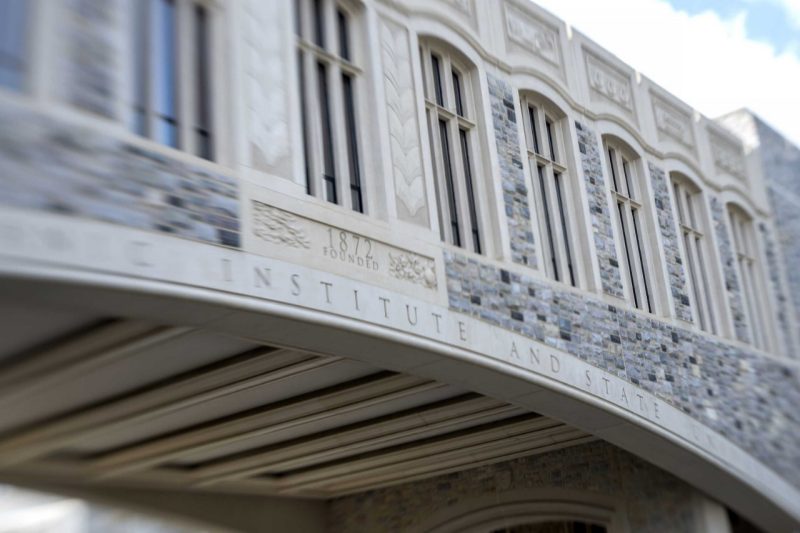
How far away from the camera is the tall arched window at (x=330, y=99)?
967 centimetres

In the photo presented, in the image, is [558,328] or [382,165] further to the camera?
[558,328]

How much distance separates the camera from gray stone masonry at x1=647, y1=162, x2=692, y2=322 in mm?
14258

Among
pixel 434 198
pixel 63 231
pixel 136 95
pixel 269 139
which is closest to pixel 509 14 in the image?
pixel 434 198

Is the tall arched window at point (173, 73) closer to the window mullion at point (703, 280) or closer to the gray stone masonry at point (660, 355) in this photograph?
the gray stone masonry at point (660, 355)

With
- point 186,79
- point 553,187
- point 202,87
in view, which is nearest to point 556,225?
point 553,187

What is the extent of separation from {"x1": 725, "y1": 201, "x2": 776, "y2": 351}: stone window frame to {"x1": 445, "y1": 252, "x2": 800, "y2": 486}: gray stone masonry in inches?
23.7

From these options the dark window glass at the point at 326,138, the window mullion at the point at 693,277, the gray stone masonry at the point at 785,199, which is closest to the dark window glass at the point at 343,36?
the dark window glass at the point at 326,138

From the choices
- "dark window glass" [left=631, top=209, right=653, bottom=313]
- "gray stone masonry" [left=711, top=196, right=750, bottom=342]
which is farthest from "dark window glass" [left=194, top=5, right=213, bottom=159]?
"gray stone masonry" [left=711, top=196, right=750, bottom=342]

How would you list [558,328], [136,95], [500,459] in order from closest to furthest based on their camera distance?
Answer: [136,95] < [558,328] < [500,459]

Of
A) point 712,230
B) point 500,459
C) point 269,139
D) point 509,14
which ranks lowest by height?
point 500,459

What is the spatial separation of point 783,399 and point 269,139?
1101 cm

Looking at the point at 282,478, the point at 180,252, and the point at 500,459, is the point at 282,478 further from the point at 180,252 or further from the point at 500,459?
the point at 180,252

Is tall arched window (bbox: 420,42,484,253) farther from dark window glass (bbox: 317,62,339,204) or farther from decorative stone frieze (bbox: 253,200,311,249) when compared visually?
decorative stone frieze (bbox: 253,200,311,249)

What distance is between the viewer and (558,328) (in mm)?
11414
